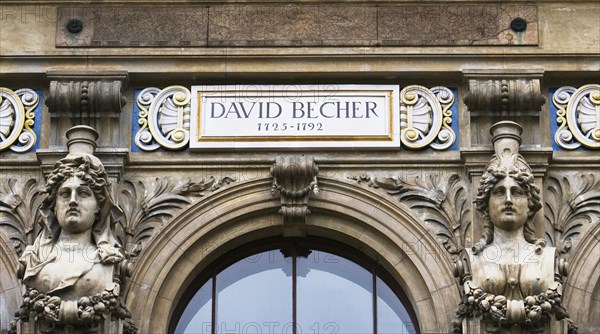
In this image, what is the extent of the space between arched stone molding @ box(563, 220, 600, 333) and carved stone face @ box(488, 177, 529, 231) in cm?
83

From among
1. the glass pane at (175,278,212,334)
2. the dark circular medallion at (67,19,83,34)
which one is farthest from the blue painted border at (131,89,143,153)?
the glass pane at (175,278,212,334)

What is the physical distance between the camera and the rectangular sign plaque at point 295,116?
24.3 meters

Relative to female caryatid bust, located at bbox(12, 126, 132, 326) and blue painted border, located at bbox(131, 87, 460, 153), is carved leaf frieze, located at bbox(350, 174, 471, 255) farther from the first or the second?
female caryatid bust, located at bbox(12, 126, 132, 326)

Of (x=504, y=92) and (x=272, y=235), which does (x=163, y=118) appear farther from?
(x=504, y=92)

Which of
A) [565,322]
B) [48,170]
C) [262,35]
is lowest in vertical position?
[565,322]

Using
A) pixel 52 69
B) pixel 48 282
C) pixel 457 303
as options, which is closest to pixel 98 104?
pixel 52 69

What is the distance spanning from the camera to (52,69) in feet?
80.4

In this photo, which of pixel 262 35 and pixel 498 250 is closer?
pixel 498 250

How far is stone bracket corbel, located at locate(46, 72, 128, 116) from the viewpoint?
24250 millimetres

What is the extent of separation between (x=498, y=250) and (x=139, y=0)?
16.9ft

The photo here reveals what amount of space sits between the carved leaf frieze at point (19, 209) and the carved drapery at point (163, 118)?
1.31m

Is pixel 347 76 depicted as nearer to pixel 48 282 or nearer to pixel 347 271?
pixel 347 271

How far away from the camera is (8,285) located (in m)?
23.8

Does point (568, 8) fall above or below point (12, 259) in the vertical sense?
above
